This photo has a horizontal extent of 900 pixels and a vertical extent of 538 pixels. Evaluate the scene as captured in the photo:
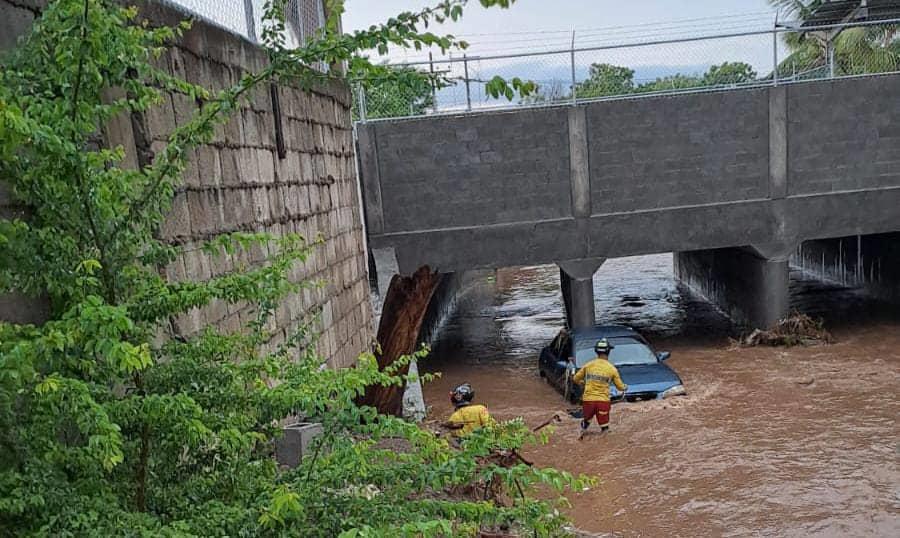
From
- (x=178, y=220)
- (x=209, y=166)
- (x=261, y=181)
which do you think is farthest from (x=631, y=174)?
(x=178, y=220)

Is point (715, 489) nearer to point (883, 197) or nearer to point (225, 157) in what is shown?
point (225, 157)

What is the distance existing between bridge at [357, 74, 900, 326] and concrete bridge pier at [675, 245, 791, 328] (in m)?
0.38

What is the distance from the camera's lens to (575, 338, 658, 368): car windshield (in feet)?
41.2

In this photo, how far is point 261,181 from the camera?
5305 mm

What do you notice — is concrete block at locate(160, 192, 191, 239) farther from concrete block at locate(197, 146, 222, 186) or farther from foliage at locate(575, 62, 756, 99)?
foliage at locate(575, 62, 756, 99)

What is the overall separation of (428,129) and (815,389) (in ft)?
28.1

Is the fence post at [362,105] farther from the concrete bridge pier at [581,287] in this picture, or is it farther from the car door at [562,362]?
the car door at [562,362]

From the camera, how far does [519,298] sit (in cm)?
2586

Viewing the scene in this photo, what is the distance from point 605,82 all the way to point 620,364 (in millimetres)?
6013

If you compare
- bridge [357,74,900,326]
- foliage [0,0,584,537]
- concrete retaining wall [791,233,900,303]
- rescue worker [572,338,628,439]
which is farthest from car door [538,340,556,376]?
foliage [0,0,584,537]

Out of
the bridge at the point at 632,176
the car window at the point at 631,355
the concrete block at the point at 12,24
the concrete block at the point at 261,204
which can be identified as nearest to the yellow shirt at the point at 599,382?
the car window at the point at 631,355

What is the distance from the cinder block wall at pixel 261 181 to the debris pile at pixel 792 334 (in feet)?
34.4

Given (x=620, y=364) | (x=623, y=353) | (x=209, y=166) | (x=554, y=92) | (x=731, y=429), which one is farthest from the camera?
(x=554, y=92)

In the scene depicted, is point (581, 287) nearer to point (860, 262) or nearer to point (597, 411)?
point (597, 411)
